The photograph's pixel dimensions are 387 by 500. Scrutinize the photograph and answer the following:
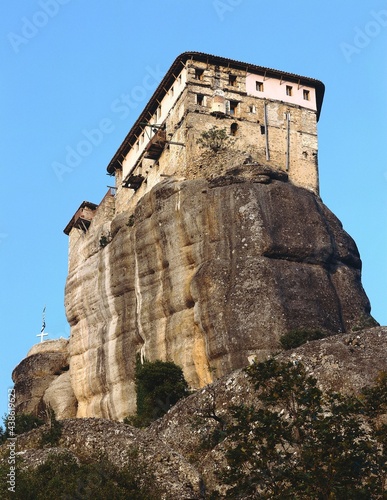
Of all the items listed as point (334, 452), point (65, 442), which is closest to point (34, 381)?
point (65, 442)

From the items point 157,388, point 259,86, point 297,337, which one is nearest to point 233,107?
point 259,86

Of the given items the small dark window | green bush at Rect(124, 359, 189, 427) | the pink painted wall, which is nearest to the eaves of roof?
the pink painted wall

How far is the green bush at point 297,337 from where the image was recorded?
121ft

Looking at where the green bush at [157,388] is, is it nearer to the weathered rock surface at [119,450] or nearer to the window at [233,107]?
the weathered rock surface at [119,450]

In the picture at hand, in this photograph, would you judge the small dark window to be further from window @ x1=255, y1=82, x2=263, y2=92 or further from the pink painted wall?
Result: window @ x1=255, y1=82, x2=263, y2=92

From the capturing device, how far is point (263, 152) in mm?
48844

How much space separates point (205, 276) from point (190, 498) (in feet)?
70.7

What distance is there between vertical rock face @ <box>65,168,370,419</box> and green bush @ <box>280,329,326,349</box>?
2.91 feet

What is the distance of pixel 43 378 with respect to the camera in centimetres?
5844

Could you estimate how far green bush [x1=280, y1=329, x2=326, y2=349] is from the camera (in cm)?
3681

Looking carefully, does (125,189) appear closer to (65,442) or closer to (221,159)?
(221,159)

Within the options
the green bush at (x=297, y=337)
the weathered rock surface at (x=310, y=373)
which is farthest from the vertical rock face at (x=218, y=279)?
the weathered rock surface at (x=310, y=373)

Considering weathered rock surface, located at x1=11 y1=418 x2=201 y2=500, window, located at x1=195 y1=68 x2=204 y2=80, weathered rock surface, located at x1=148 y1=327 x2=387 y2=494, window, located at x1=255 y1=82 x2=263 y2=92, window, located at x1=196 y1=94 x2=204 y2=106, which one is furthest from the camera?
window, located at x1=255 y1=82 x2=263 y2=92

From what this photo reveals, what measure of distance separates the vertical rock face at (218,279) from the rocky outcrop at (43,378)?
18.2ft
